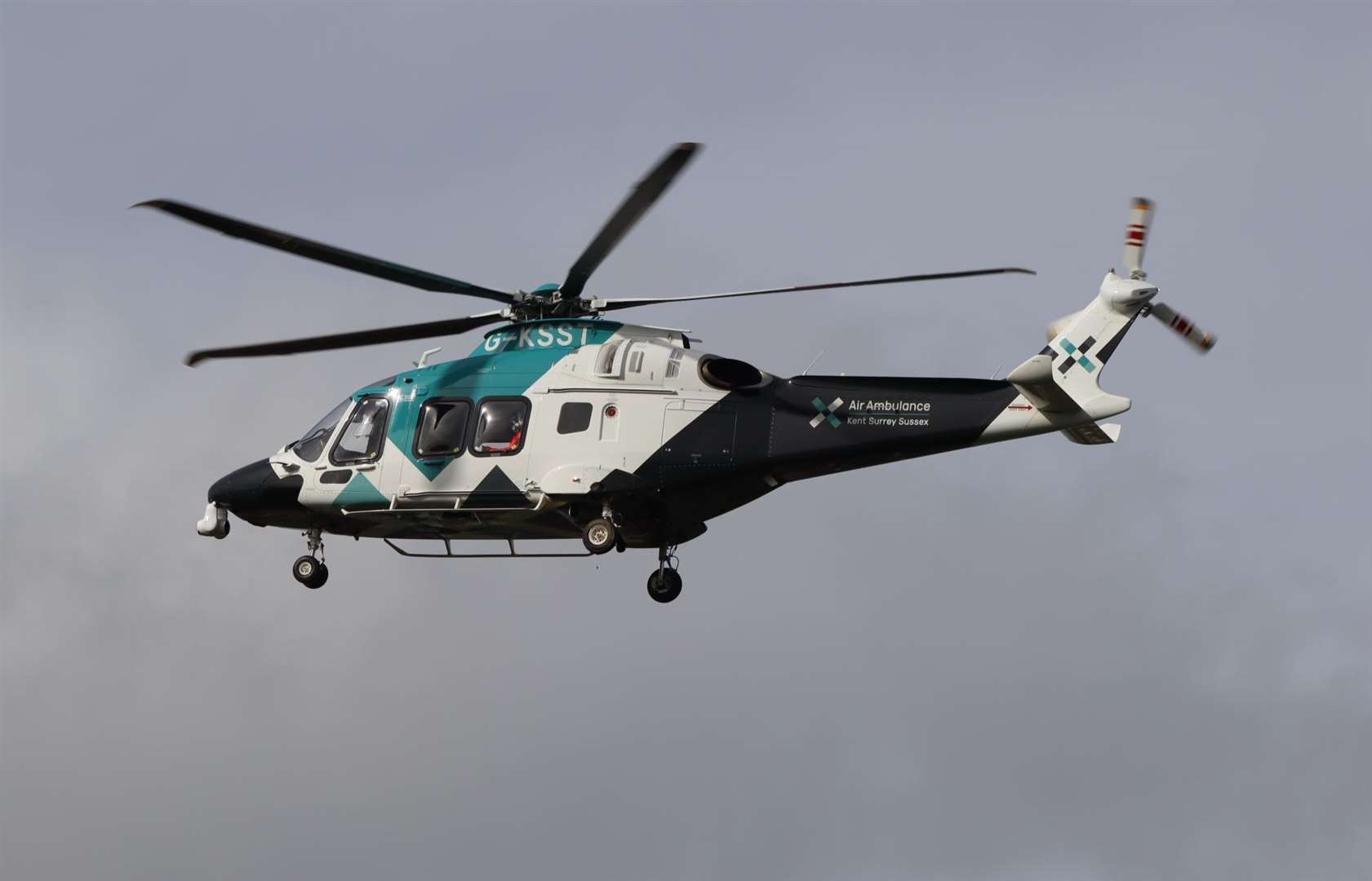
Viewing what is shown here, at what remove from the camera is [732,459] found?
31703mm

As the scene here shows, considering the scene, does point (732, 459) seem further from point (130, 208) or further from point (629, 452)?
point (130, 208)

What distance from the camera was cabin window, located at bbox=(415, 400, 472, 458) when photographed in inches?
1296

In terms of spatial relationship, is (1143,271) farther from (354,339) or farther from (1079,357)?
(354,339)

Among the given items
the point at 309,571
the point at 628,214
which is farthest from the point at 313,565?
the point at 628,214

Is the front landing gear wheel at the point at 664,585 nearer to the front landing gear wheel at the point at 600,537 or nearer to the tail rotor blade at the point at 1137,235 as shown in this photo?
the front landing gear wheel at the point at 600,537

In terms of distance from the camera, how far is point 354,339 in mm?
33438

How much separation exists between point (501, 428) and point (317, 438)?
12.0 feet

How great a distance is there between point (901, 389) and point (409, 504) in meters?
8.07

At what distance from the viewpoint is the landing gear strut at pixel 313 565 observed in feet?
113

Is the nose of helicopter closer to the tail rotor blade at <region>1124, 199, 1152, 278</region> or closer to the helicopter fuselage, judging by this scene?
the helicopter fuselage

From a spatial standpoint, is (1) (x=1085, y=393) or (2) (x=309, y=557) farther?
(2) (x=309, y=557)

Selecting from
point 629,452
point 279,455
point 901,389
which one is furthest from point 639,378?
point 279,455

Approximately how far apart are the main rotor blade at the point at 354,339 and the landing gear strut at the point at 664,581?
15.5ft

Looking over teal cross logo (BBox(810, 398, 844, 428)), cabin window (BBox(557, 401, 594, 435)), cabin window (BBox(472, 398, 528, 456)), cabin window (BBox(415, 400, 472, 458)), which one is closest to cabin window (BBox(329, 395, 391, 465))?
cabin window (BBox(415, 400, 472, 458))
